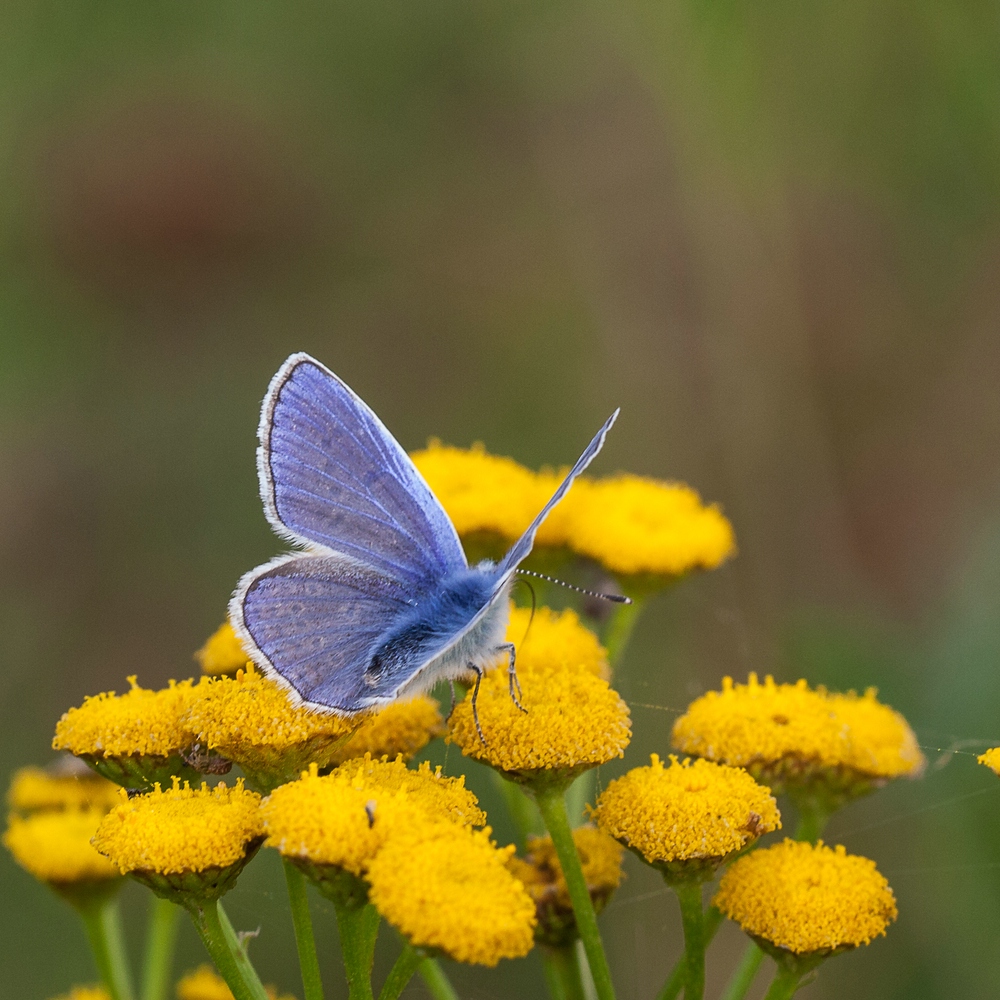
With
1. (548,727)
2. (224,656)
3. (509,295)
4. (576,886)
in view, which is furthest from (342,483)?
(509,295)

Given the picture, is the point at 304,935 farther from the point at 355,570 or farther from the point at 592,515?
the point at 592,515

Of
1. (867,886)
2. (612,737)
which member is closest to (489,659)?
(612,737)

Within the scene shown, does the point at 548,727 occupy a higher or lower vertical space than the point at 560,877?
higher

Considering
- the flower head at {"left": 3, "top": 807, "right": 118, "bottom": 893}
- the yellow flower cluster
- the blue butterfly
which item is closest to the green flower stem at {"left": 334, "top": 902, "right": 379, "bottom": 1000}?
the blue butterfly

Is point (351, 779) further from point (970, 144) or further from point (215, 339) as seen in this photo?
point (215, 339)

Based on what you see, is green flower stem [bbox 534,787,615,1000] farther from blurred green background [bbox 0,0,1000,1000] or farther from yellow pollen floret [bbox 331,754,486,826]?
blurred green background [bbox 0,0,1000,1000]

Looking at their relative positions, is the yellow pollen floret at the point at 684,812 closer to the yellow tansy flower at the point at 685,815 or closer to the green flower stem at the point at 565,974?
the yellow tansy flower at the point at 685,815

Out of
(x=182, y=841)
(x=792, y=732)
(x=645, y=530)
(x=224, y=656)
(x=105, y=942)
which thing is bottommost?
(x=105, y=942)
